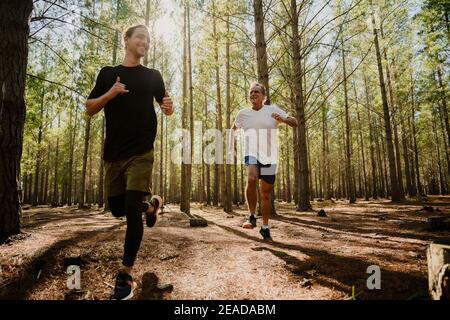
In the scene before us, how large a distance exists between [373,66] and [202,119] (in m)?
12.6

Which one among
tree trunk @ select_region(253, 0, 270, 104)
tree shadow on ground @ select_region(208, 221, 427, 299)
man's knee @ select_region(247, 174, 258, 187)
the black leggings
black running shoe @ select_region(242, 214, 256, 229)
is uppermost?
tree trunk @ select_region(253, 0, 270, 104)

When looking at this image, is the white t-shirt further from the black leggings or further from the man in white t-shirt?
the black leggings

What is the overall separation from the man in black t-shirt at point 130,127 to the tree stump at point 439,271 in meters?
2.12

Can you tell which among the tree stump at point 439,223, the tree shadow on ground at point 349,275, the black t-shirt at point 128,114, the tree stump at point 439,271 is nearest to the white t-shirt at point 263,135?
the tree shadow on ground at point 349,275

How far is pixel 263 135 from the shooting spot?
4406 mm

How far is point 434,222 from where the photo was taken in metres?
5.14

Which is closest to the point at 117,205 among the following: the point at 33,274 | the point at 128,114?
the point at 128,114

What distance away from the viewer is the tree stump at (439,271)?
1815 millimetres

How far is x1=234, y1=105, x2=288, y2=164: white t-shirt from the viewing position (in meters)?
4.37

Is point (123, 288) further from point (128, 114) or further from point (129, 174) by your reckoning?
point (128, 114)

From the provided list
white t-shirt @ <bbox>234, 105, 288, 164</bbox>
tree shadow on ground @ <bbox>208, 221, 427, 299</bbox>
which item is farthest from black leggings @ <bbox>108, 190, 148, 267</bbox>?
white t-shirt @ <bbox>234, 105, 288, 164</bbox>

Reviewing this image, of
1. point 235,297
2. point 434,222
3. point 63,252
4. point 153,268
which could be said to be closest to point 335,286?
point 235,297

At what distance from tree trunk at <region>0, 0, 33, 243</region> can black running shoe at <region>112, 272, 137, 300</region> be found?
8.37 ft
